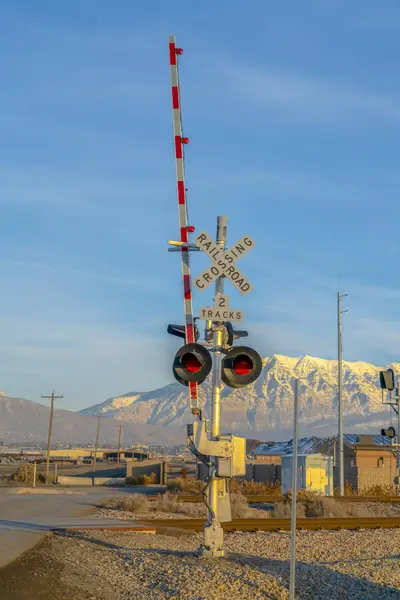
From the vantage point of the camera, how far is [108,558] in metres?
14.3

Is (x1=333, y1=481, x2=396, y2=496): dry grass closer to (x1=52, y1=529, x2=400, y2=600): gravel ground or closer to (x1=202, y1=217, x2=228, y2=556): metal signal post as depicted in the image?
(x1=52, y1=529, x2=400, y2=600): gravel ground

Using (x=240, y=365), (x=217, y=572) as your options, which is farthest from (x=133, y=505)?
(x=217, y=572)

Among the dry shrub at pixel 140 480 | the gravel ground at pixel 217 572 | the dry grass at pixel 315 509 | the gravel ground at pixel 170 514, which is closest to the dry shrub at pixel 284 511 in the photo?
the dry grass at pixel 315 509

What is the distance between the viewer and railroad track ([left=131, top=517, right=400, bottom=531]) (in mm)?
21438

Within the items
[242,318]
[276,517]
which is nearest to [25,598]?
[242,318]

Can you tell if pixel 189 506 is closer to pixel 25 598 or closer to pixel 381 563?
pixel 381 563

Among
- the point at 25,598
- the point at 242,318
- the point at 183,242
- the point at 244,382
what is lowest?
the point at 25,598

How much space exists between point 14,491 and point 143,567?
2828 cm

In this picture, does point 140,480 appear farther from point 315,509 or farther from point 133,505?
point 315,509

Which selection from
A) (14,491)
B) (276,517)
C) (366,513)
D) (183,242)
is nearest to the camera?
(183,242)

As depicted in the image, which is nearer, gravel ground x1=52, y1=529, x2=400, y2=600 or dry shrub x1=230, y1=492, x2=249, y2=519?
gravel ground x1=52, y1=529, x2=400, y2=600

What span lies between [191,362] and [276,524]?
1071 cm

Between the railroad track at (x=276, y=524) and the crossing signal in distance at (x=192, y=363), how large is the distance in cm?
839

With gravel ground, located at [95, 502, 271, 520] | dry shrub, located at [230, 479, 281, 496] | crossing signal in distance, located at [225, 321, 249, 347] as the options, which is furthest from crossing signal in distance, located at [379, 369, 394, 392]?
dry shrub, located at [230, 479, 281, 496]
